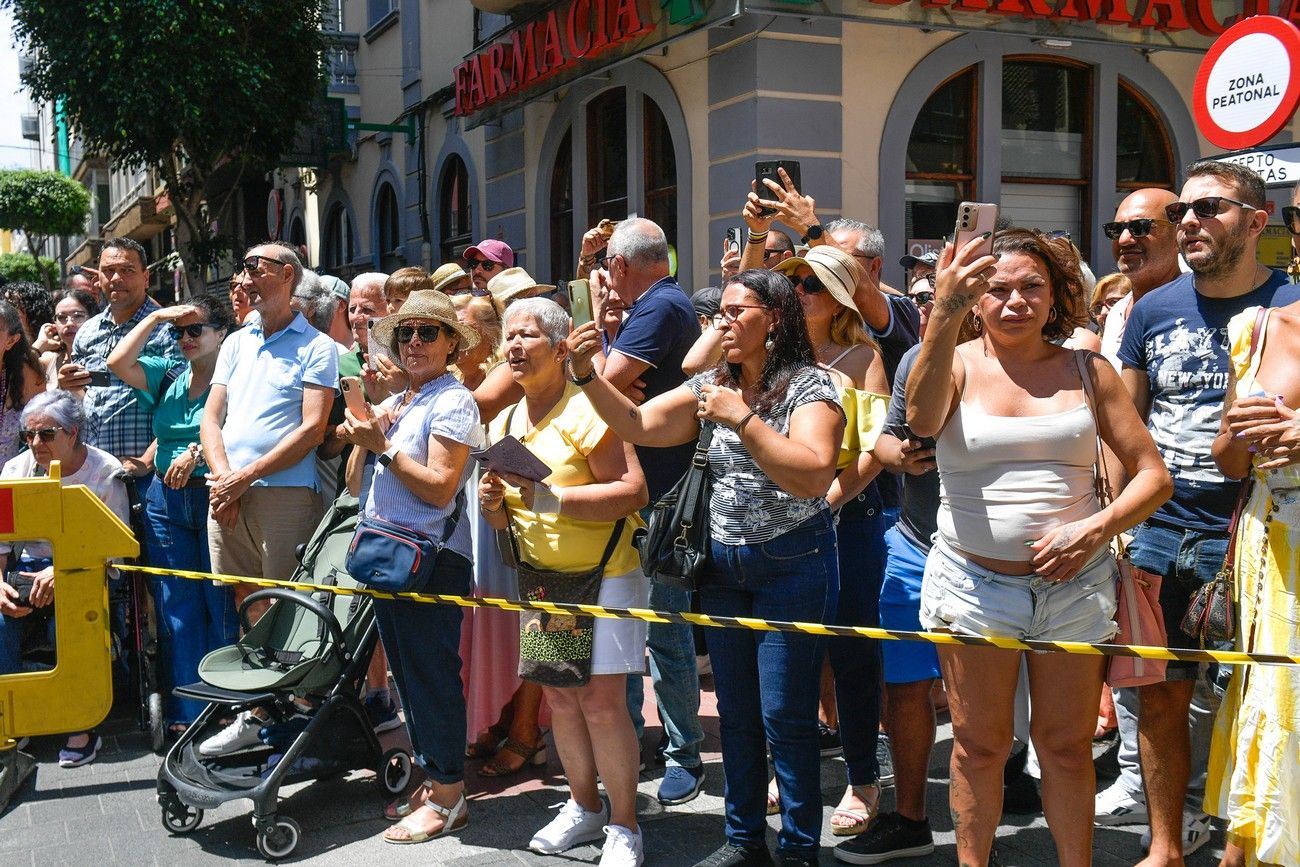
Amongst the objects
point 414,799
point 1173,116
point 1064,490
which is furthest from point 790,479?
point 1173,116

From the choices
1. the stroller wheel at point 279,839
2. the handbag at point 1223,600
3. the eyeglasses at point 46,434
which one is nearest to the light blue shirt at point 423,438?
the stroller wheel at point 279,839

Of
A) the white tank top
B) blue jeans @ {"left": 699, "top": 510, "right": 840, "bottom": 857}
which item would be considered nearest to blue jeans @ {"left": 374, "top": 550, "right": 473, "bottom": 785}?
blue jeans @ {"left": 699, "top": 510, "right": 840, "bottom": 857}

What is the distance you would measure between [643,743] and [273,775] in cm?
161

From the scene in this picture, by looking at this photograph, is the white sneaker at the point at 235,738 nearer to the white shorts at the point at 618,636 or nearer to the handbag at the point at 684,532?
the white shorts at the point at 618,636

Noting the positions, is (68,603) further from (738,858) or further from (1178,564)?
(1178,564)

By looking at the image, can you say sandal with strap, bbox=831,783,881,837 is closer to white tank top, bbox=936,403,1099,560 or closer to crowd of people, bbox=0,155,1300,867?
crowd of people, bbox=0,155,1300,867

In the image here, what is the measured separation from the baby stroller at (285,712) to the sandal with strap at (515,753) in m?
0.42

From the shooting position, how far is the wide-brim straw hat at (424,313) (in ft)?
13.9

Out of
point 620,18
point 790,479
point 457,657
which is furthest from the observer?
point 620,18

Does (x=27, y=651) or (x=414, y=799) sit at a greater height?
(x=27, y=651)

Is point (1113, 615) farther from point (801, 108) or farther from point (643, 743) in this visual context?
point (801, 108)

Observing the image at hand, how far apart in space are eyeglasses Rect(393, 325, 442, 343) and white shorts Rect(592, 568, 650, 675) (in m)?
1.05

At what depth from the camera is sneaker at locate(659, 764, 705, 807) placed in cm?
453

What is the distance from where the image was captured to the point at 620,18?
406 inches
